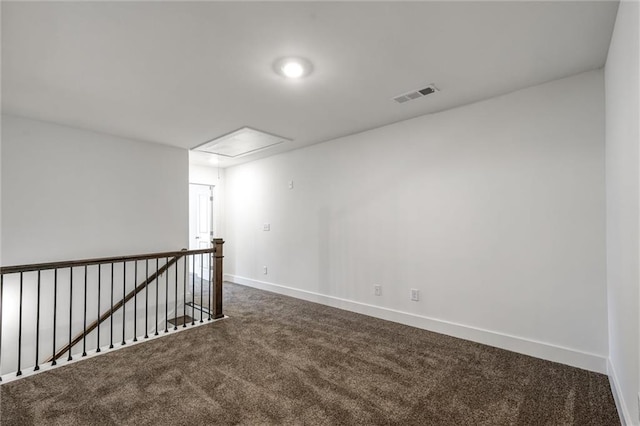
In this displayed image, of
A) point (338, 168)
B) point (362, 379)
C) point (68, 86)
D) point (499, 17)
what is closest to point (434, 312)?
point (362, 379)

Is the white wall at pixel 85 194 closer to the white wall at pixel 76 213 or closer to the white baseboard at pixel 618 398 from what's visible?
the white wall at pixel 76 213

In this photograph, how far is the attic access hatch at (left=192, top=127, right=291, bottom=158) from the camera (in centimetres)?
402

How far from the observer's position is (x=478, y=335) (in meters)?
2.97

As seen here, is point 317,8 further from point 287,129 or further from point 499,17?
point 287,129

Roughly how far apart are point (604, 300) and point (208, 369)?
325 centimetres

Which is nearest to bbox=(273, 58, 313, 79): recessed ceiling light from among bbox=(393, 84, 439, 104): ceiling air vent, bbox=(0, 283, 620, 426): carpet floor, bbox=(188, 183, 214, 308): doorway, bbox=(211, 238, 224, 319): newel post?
bbox=(393, 84, 439, 104): ceiling air vent

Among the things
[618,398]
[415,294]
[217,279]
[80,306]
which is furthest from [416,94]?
[80,306]

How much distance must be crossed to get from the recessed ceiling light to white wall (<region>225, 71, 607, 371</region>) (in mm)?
1623

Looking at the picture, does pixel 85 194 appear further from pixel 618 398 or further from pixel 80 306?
pixel 618 398

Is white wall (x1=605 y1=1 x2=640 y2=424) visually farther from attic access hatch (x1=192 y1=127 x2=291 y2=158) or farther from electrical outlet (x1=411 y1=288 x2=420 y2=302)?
attic access hatch (x1=192 y1=127 x2=291 y2=158)

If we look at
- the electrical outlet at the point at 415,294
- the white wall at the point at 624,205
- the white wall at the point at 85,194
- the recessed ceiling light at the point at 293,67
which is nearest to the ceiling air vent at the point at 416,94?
the recessed ceiling light at the point at 293,67

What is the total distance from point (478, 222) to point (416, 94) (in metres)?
1.41

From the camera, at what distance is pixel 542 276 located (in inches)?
103

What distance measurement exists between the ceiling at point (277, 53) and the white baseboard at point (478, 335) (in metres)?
2.31
